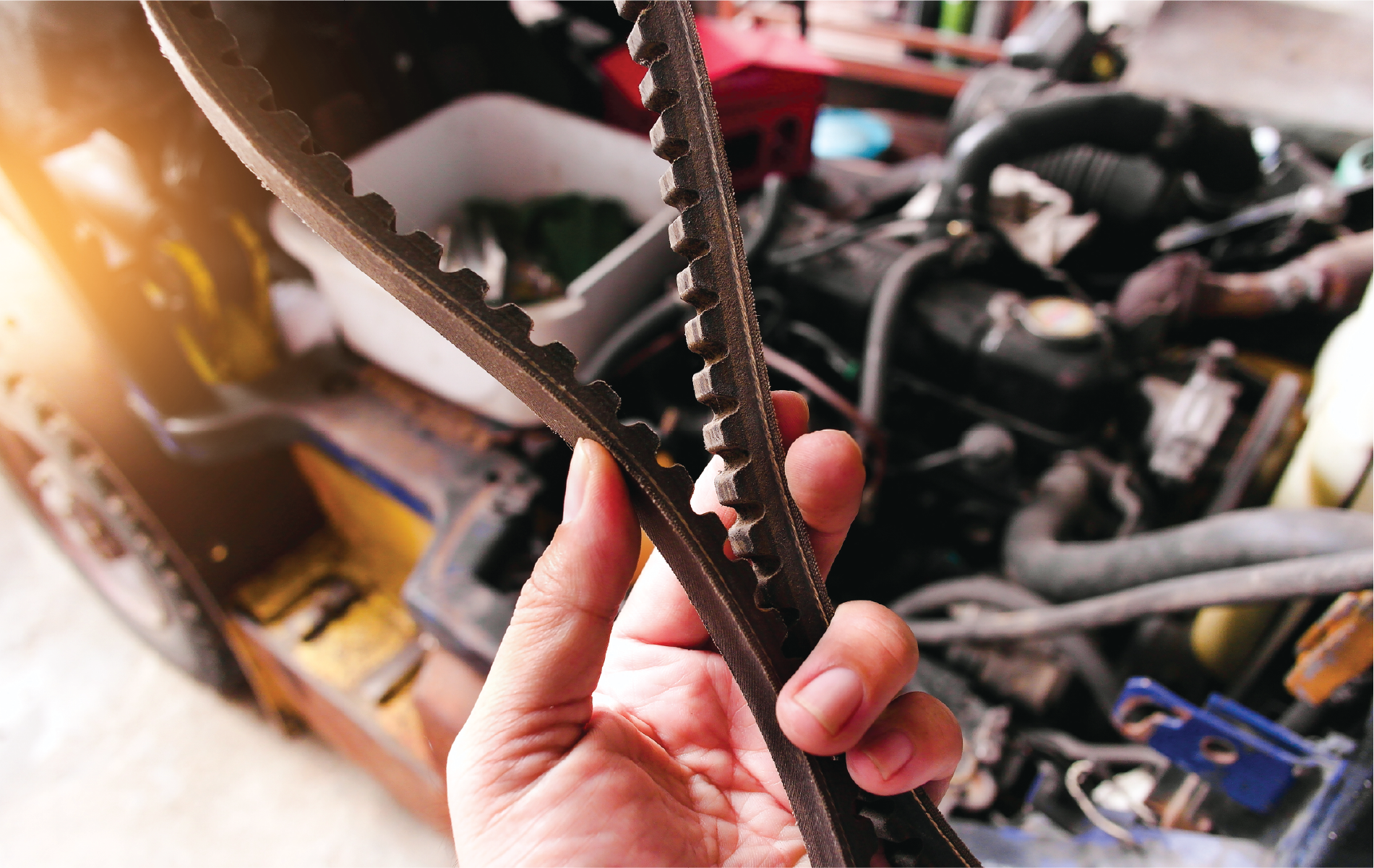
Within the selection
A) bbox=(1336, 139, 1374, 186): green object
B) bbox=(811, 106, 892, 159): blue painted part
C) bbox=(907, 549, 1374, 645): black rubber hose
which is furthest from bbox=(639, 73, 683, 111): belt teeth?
bbox=(811, 106, 892, 159): blue painted part

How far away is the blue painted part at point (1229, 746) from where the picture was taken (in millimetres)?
744

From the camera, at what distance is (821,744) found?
53 cm

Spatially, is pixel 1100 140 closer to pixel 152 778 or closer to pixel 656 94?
pixel 656 94

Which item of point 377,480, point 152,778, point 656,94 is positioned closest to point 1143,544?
point 656,94

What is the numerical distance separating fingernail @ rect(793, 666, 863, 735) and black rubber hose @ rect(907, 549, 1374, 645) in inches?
6.1

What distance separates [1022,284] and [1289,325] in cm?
44

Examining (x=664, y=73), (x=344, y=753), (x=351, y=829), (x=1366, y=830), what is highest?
(x=664, y=73)

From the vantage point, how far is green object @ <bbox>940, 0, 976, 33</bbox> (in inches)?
101

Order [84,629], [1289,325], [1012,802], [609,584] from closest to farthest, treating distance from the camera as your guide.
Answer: [609,584] < [1012,802] < [1289,325] < [84,629]

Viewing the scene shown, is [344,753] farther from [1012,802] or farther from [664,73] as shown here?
[664,73]

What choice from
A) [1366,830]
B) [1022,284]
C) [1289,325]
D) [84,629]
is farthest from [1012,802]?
[84,629]

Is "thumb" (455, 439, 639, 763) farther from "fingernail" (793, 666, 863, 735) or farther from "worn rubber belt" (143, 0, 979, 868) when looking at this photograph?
"fingernail" (793, 666, 863, 735)

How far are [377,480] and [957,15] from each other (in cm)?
253

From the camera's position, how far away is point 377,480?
121 cm
